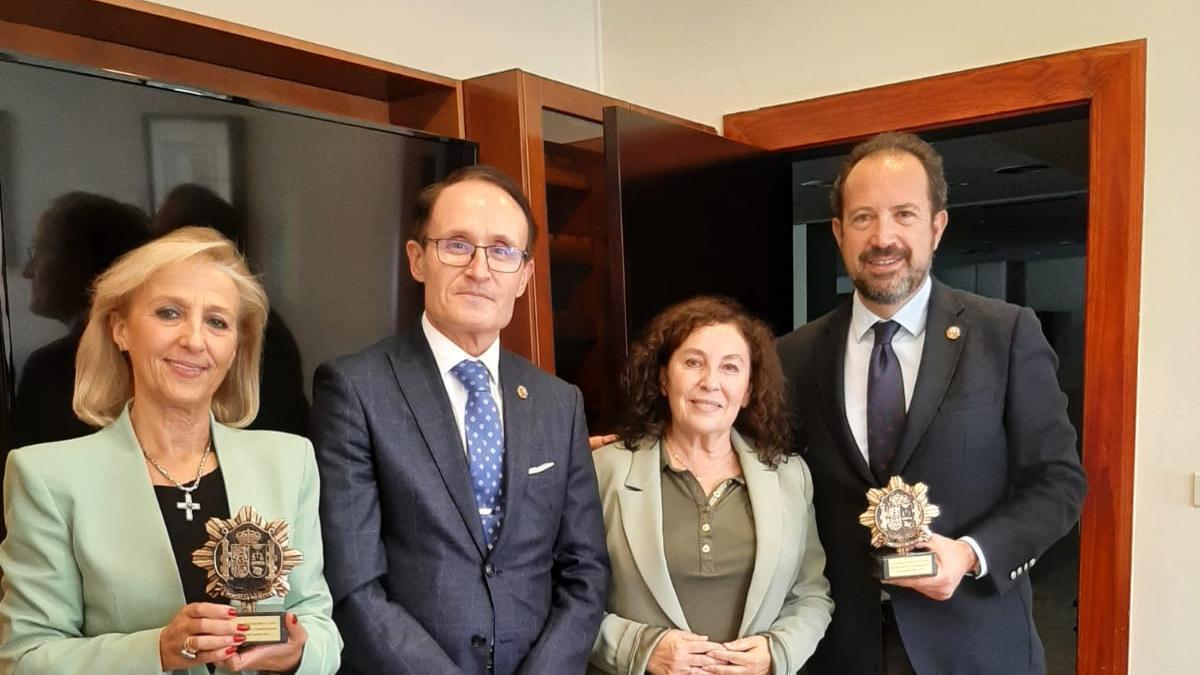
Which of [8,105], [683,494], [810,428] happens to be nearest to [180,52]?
[8,105]

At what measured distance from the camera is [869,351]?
1.92 metres

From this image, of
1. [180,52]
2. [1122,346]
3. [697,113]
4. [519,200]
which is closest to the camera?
[519,200]

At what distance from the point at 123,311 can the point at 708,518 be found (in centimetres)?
112

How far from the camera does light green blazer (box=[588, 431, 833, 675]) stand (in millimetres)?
1685

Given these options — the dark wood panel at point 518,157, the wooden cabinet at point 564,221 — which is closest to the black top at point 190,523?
the wooden cabinet at point 564,221

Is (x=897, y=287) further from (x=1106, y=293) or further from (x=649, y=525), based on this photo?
(x=1106, y=293)

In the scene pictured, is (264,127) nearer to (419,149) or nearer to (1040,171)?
(419,149)

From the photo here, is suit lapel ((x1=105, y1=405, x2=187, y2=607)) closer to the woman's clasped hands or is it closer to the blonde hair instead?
the blonde hair

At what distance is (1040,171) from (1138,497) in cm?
94

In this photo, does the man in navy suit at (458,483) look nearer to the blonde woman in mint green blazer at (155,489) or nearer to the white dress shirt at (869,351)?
the blonde woman in mint green blazer at (155,489)

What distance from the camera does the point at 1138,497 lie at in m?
2.36

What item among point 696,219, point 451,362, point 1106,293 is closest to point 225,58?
point 451,362

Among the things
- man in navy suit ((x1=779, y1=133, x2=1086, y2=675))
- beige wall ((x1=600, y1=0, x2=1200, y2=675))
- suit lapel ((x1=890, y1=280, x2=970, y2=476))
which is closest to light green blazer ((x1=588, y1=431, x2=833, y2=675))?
man in navy suit ((x1=779, y1=133, x2=1086, y2=675))

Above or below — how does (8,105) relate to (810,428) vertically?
above
